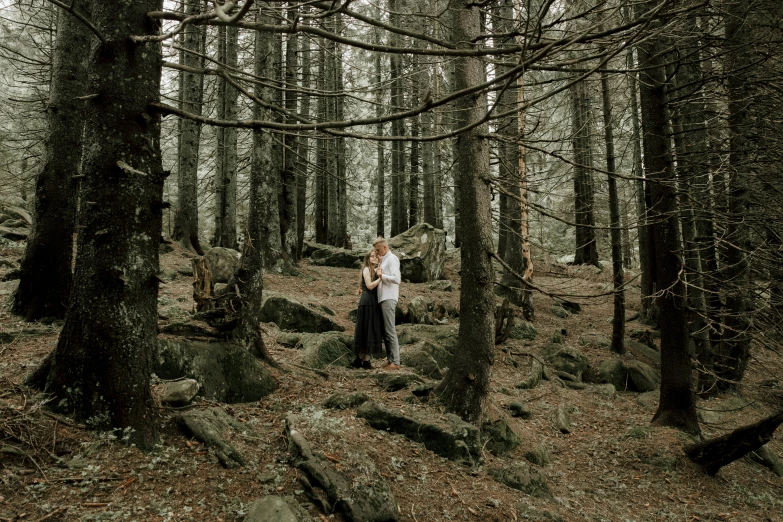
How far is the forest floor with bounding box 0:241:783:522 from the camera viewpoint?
299cm

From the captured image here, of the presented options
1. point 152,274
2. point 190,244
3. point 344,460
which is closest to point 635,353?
point 344,460

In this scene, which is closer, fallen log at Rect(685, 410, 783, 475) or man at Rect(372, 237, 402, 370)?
fallen log at Rect(685, 410, 783, 475)

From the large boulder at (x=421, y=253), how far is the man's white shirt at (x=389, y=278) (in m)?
7.05

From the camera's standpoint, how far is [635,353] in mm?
11477

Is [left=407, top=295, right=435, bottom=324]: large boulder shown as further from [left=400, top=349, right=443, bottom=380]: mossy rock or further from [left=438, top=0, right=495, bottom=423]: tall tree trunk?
[left=438, top=0, right=495, bottom=423]: tall tree trunk

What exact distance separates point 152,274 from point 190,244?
11699 mm

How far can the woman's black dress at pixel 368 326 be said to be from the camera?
7527 millimetres

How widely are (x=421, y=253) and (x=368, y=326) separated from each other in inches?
304

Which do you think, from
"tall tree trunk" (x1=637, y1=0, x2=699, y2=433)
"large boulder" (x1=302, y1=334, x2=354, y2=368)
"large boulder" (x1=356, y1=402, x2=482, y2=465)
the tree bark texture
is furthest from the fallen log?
the tree bark texture

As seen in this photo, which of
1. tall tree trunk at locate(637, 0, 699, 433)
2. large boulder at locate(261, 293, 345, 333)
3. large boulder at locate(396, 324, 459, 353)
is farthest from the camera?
large boulder at locate(396, 324, 459, 353)

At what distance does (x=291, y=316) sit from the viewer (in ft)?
28.8

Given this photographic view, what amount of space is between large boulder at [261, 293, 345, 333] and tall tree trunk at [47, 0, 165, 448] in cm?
530

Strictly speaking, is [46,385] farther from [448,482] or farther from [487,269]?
[487,269]

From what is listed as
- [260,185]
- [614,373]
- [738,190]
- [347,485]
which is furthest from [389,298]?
[738,190]
